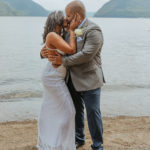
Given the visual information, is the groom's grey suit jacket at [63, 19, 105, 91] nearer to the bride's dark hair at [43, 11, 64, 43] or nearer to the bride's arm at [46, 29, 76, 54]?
the bride's arm at [46, 29, 76, 54]

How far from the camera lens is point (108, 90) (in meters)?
9.83

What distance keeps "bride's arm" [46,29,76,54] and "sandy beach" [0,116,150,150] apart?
5.48ft

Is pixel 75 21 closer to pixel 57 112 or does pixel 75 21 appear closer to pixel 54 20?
pixel 54 20

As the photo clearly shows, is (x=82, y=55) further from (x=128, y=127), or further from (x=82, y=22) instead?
(x=128, y=127)

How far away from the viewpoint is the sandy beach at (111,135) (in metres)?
4.29

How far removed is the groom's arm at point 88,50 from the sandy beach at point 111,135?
1555 millimetres

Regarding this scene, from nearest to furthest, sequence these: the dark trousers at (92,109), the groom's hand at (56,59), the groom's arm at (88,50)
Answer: the groom's arm at (88,50) → the groom's hand at (56,59) → the dark trousers at (92,109)

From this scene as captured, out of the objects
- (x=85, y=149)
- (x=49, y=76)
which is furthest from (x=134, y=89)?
(x=49, y=76)

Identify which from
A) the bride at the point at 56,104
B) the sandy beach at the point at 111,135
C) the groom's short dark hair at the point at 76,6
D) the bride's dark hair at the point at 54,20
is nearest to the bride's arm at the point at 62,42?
the bride at the point at 56,104

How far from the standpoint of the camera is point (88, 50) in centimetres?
326

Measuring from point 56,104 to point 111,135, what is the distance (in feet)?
5.42

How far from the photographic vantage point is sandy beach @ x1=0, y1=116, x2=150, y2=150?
14.1 ft

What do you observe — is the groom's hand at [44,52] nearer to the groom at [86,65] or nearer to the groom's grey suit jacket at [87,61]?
the groom at [86,65]

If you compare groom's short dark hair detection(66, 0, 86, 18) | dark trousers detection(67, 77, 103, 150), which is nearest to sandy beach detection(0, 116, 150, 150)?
dark trousers detection(67, 77, 103, 150)
